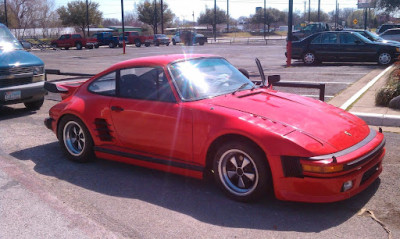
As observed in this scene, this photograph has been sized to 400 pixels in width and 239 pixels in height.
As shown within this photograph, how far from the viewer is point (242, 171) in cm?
431

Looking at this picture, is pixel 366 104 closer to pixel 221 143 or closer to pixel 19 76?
pixel 221 143

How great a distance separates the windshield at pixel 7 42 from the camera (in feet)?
31.8

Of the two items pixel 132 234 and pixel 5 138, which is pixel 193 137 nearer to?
pixel 132 234

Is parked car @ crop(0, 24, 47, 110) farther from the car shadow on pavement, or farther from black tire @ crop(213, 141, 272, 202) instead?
black tire @ crop(213, 141, 272, 202)

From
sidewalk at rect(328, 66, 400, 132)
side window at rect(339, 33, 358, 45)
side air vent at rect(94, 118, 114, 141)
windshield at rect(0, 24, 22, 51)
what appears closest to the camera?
side air vent at rect(94, 118, 114, 141)

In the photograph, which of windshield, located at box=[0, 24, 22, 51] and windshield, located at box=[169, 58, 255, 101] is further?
windshield, located at box=[0, 24, 22, 51]

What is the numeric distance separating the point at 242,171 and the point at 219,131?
46 cm

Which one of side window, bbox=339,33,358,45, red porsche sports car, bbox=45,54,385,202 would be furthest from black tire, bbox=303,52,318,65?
red porsche sports car, bbox=45,54,385,202

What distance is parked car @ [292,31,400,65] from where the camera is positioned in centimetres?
1758

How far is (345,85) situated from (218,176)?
870 centimetres

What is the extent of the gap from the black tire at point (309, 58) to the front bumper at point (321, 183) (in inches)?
614

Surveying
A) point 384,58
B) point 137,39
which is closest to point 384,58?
point 384,58

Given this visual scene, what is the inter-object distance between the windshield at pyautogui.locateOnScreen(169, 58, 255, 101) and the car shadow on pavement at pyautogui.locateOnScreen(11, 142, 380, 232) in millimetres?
1054

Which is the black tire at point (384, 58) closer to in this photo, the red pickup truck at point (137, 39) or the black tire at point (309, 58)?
the black tire at point (309, 58)
